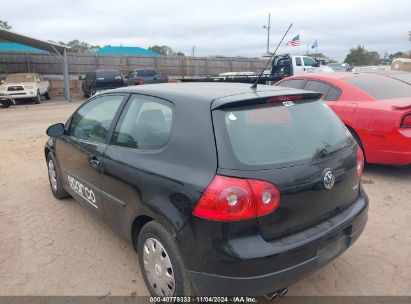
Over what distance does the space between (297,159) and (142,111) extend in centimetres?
131

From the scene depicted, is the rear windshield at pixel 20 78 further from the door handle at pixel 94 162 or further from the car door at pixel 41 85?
the door handle at pixel 94 162

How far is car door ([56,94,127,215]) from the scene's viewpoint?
3377 mm

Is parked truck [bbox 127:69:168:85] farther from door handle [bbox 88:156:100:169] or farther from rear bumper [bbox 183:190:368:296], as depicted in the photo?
rear bumper [bbox 183:190:368:296]

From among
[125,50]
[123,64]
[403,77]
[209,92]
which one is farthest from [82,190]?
[125,50]

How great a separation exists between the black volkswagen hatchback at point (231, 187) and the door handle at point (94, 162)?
146 mm

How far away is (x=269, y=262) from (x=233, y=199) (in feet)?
1.42

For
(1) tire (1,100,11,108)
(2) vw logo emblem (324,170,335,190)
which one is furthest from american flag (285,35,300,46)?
(2) vw logo emblem (324,170,335,190)

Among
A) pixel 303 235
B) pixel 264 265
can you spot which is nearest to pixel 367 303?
pixel 303 235

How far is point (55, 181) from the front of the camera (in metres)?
4.81

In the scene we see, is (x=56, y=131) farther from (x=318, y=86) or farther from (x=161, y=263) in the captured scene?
(x=318, y=86)

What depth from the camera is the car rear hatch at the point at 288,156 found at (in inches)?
90.5

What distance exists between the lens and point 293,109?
2775 mm

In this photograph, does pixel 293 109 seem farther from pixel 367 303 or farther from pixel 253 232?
pixel 367 303

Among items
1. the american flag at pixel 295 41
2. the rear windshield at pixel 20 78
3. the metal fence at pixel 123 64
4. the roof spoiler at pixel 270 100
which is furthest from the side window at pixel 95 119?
the metal fence at pixel 123 64
